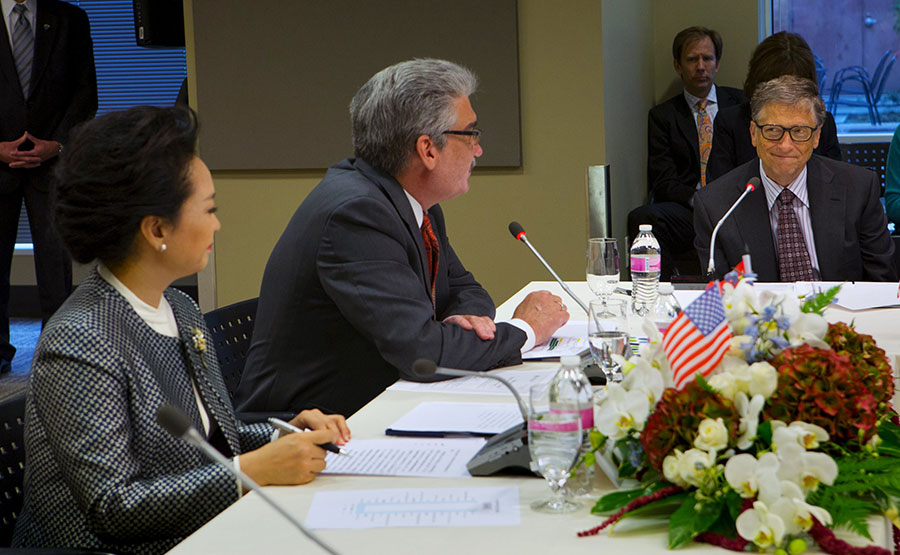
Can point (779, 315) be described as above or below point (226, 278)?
above

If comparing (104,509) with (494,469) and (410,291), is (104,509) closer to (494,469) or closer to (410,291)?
(494,469)

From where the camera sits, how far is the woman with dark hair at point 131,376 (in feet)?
4.96

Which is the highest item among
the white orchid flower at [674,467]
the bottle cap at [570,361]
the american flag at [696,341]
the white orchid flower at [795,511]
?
the american flag at [696,341]

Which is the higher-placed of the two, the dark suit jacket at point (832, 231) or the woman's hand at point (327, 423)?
the dark suit jacket at point (832, 231)

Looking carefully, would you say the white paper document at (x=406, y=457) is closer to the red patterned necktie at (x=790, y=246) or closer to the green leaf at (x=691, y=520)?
the green leaf at (x=691, y=520)

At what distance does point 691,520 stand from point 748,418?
0.47 ft

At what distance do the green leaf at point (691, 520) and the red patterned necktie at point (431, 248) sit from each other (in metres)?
1.41

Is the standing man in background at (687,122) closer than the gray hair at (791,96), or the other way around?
the gray hair at (791,96)

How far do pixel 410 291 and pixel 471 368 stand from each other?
22cm

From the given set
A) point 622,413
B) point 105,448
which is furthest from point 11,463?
point 622,413

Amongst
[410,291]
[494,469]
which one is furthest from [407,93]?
[494,469]

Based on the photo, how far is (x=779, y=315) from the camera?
1450 millimetres

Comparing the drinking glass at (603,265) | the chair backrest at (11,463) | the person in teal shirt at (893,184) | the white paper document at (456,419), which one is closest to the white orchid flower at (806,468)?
the white paper document at (456,419)

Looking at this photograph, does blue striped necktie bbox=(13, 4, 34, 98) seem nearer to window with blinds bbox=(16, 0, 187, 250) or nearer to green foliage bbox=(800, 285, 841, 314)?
window with blinds bbox=(16, 0, 187, 250)
